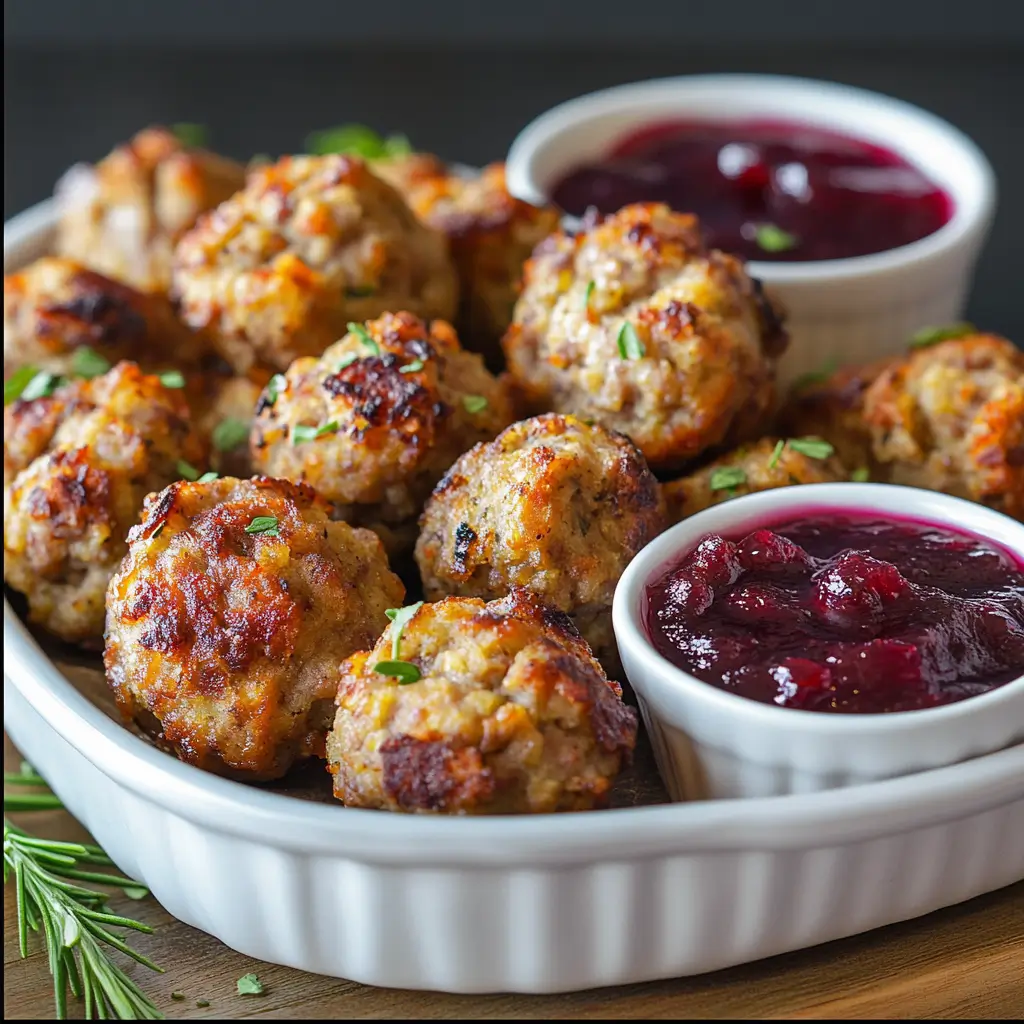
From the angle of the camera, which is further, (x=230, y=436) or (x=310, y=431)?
(x=230, y=436)

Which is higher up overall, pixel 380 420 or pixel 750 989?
pixel 380 420

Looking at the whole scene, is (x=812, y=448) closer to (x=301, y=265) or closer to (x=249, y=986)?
(x=301, y=265)

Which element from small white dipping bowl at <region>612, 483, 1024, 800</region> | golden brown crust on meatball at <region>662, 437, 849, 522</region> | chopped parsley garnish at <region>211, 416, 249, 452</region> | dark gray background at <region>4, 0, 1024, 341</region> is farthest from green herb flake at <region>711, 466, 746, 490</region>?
dark gray background at <region>4, 0, 1024, 341</region>

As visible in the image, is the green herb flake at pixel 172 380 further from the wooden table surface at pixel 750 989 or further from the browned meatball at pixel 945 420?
the browned meatball at pixel 945 420

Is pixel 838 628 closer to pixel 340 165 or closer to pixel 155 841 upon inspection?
pixel 155 841

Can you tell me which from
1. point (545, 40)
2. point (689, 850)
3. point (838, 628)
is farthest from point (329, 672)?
point (545, 40)

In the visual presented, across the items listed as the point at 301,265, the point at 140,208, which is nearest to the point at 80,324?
the point at 301,265

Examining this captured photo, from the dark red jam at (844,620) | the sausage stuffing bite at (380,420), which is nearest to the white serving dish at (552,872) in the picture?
the dark red jam at (844,620)

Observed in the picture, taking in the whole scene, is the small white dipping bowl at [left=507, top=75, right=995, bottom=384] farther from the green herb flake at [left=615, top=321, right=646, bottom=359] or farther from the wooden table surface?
the wooden table surface
